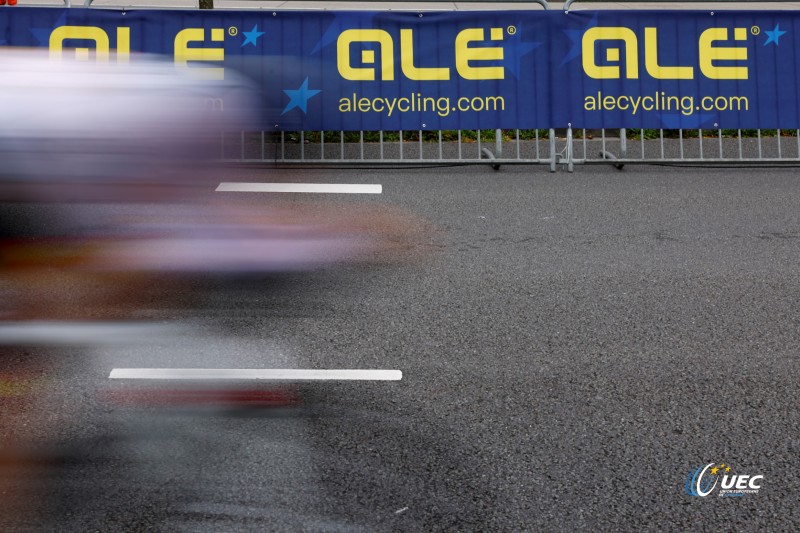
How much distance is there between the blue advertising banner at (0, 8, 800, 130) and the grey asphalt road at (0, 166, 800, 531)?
115 inches

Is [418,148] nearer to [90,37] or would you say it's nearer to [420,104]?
[420,104]

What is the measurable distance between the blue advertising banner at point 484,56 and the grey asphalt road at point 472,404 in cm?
291

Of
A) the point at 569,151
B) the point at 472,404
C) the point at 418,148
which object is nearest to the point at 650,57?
the point at 569,151

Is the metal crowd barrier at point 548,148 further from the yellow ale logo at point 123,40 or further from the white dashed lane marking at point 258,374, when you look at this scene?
the white dashed lane marking at point 258,374

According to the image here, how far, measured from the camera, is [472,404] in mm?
5332

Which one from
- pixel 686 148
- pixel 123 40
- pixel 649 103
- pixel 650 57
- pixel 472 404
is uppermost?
pixel 123 40

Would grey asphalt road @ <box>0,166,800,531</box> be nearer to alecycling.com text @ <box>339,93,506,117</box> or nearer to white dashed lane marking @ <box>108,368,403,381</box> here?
white dashed lane marking @ <box>108,368,403,381</box>

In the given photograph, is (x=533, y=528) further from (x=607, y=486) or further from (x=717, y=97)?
(x=717, y=97)

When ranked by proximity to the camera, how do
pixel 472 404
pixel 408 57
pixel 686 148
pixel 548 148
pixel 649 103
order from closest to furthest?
pixel 472 404 < pixel 408 57 < pixel 649 103 < pixel 686 148 < pixel 548 148

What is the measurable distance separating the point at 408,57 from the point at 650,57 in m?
2.48

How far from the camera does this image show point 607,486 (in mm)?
4449

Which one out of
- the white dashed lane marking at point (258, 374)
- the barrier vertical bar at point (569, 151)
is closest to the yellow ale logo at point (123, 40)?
the barrier vertical bar at point (569, 151)

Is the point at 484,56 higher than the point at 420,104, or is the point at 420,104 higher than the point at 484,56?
the point at 484,56

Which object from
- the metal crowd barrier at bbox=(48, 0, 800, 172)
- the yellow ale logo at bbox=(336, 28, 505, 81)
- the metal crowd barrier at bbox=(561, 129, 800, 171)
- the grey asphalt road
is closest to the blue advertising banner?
the yellow ale logo at bbox=(336, 28, 505, 81)
